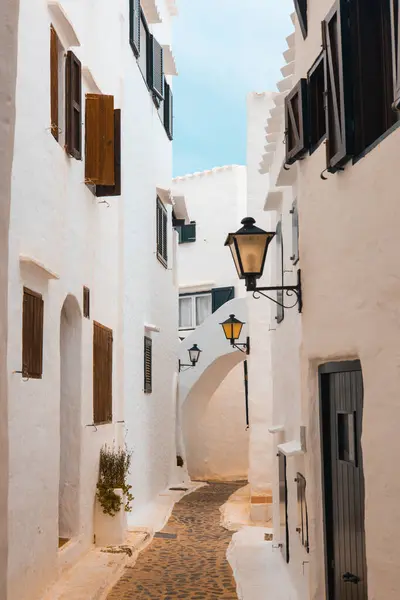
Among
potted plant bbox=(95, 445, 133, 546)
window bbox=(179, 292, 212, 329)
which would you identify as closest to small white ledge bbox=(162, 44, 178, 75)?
window bbox=(179, 292, 212, 329)

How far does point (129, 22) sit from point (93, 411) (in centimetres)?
692

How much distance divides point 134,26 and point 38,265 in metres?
7.84

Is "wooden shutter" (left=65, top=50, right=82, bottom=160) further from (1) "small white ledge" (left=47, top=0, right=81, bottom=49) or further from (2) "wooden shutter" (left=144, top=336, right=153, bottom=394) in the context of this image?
(2) "wooden shutter" (left=144, top=336, right=153, bottom=394)

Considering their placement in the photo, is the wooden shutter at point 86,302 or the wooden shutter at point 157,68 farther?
the wooden shutter at point 157,68

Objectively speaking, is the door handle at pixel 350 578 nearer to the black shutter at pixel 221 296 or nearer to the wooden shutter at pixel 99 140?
the wooden shutter at pixel 99 140

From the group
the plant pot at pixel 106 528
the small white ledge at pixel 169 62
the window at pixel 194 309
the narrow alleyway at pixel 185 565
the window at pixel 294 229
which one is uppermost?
the small white ledge at pixel 169 62

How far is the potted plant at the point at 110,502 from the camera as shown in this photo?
10.3 m

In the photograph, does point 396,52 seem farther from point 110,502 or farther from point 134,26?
point 134,26

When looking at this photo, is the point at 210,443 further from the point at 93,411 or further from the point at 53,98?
the point at 53,98

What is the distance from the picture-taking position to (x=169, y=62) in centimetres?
1795

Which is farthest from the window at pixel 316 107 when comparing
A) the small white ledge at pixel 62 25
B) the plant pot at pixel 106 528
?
the plant pot at pixel 106 528

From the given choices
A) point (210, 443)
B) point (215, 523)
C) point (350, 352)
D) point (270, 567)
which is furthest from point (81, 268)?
point (210, 443)

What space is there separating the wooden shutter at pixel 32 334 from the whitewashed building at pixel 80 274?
0.06ft

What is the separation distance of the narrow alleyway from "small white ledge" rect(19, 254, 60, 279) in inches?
134
